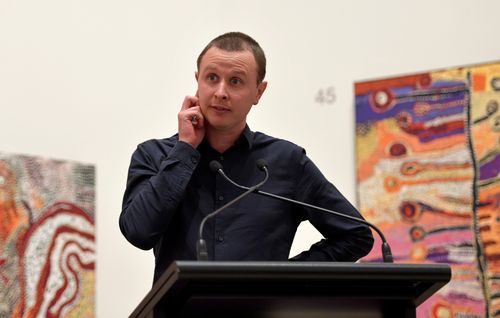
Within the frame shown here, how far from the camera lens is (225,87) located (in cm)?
252

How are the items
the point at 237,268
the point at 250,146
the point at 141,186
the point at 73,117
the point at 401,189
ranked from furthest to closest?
the point at 401,189 < the point at 73,117 < the point at 250,146 < the point at 141,186 < the point at 237,268

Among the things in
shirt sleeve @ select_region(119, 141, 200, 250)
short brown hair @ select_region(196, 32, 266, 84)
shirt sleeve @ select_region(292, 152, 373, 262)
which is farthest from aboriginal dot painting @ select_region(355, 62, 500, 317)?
shirt sleeve @ select_region(119, 141, 200, 250)

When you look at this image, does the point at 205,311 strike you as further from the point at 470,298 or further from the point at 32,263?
the point at 470,298

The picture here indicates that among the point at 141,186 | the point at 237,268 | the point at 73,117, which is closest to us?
the point at 237,268

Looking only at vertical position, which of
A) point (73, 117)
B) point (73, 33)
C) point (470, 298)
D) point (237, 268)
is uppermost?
point (73, 33)

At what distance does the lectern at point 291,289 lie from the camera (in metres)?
1.81

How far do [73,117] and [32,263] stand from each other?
0.69 meters

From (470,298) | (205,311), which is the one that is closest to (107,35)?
(470,298)

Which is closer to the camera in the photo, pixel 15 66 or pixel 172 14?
pixel 15 66

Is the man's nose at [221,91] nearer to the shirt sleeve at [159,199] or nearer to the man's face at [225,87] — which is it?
the man's face at [225,87]

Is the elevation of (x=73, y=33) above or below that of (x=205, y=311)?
above

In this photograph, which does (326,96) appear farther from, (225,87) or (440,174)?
(225,87)

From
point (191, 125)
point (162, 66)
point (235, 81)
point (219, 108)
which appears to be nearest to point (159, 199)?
point (191, 125)

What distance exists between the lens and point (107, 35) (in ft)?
13.2
